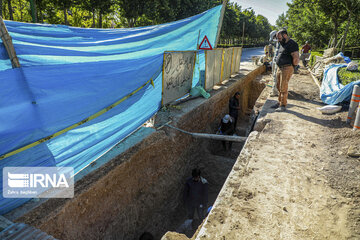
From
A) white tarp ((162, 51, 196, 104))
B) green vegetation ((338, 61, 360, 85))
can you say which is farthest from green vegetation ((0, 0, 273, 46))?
green vegetation ((338, 61, 360, 85))

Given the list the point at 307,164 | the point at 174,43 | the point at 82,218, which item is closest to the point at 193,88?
the point at 174,43

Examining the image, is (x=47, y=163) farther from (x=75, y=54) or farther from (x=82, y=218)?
(x=75, y=54)

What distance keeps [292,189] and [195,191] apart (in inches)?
104

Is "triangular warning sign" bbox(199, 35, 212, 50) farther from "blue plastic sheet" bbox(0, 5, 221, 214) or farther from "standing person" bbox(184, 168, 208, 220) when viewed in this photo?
"standing person" bbox(184, 168, 208, 220)

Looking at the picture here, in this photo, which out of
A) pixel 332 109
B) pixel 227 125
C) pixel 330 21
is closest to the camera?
pixel 332 109

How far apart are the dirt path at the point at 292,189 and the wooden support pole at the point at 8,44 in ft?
8.96

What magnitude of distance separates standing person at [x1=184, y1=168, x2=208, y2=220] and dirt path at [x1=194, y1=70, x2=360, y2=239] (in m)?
1.57

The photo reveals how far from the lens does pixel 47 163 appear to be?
282 cm

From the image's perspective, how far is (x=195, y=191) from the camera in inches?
207

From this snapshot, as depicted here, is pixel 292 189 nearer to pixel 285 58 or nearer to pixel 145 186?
pixel 145 186

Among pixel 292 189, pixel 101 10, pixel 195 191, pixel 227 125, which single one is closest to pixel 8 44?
pixel 292 189

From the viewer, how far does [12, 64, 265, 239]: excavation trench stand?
314cm

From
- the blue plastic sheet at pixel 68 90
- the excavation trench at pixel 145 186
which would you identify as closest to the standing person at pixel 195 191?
the excavation trench at pixel 145 186

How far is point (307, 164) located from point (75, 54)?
12.7 ft
